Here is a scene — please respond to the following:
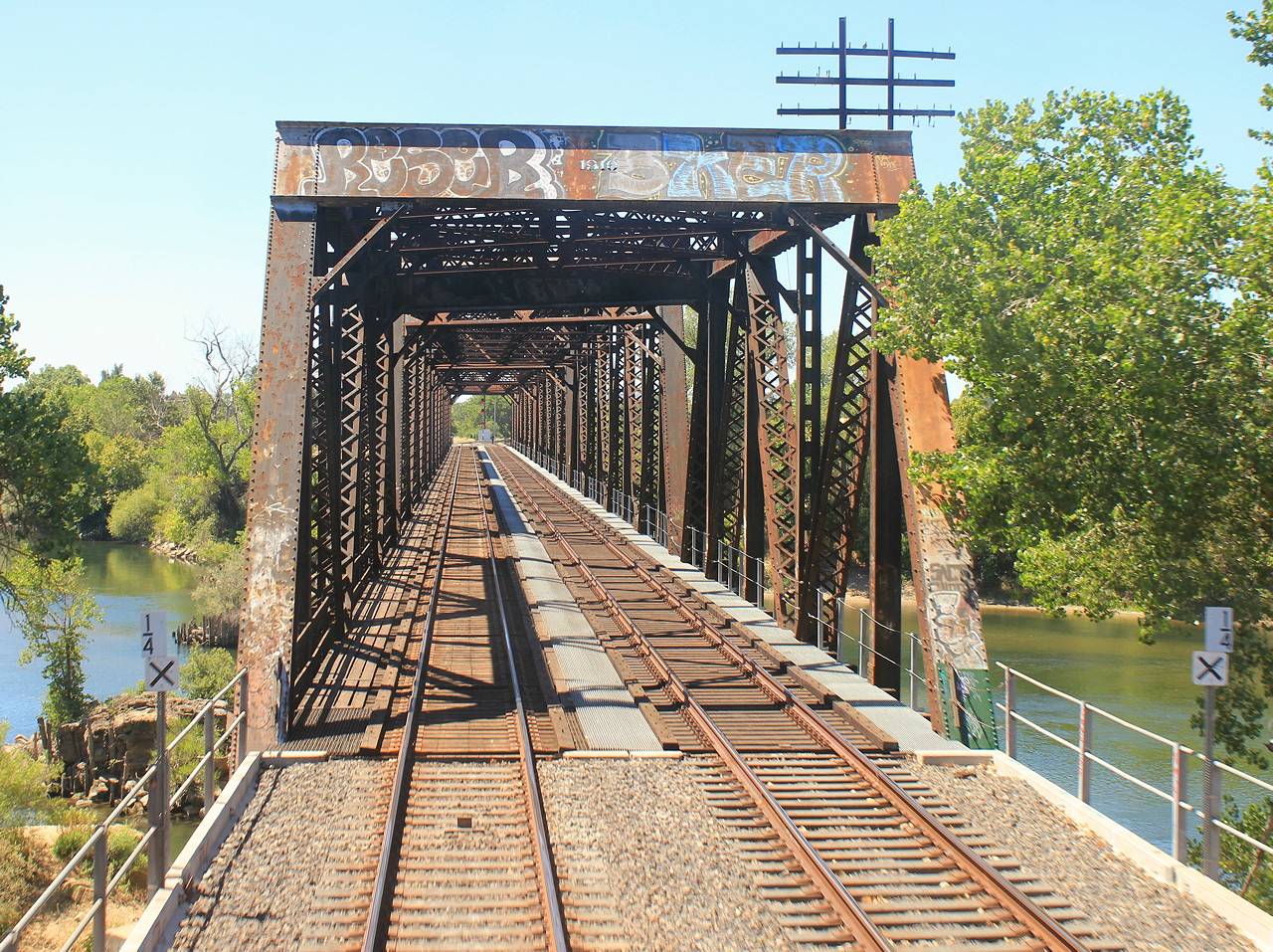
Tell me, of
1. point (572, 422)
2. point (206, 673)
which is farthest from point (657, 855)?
point (572, 422)

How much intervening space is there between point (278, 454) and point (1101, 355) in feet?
27.8

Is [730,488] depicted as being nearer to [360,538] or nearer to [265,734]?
[360,538]

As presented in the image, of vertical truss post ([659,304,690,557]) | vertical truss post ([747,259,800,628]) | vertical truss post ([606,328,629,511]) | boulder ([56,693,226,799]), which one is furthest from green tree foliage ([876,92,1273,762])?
boulder ([56,693,226,799])

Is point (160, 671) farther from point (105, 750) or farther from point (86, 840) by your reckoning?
point (105, 750)

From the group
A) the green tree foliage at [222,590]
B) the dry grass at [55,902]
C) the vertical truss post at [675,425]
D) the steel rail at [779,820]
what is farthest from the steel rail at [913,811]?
the green tree foliage at [222,590]

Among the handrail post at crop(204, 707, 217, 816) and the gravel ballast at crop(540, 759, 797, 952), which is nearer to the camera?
the gravel ballast at crop(540, 759, 797, 952)

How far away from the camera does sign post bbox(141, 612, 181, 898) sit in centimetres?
681

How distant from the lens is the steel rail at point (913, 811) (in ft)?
21.1

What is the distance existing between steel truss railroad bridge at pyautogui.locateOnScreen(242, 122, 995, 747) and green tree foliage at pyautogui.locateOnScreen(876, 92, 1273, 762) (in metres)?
0.92

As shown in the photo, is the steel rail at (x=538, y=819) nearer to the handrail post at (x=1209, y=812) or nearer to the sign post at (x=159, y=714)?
the sign post at (x=159, y=714)

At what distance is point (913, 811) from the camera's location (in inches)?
330

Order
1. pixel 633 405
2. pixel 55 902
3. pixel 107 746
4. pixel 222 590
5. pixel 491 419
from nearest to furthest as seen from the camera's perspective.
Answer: pixel 55 902
pixel 107 746
pixel 633 405
pixel 222 590
pixel 491 419

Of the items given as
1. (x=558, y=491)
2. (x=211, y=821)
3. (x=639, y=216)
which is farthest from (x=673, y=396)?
(x=558, y=491)

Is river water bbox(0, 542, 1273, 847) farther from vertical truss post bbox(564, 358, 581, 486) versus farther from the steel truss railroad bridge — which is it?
vertical truss post bbox(564, 358, 581, 486)
